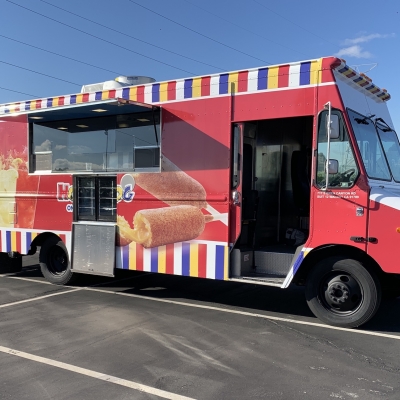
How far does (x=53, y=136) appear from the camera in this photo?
7797 millimetres

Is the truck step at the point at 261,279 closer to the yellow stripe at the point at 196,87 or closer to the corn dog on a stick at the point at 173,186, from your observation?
the corn dog on a stick at the point at 173,186

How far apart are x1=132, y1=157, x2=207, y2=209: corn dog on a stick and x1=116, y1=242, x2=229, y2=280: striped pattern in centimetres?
63

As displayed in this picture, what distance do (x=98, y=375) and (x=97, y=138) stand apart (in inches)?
167

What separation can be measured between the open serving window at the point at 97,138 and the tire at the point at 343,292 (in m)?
2.86

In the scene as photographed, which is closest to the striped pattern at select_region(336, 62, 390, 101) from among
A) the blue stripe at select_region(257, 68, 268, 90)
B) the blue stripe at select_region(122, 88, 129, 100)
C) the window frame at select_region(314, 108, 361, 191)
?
the window frame at select_region(314, 108, 361, 191)

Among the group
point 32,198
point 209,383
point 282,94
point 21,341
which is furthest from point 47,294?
point 282,94

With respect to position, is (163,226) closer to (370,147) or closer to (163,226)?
(163,226)

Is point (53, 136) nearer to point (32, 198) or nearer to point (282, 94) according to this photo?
point (32, 198)

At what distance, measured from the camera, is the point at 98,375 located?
13.4ft

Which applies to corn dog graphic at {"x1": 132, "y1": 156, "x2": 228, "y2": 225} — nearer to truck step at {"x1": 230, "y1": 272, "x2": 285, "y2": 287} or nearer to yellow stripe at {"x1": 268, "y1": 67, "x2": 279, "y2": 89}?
truck step at {"x1": 230, "y1": 272, "x2": 285, "y2": 287}

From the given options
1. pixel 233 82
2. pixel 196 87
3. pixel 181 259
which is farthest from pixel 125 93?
pixel 181 259

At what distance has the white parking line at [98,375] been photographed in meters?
3.70

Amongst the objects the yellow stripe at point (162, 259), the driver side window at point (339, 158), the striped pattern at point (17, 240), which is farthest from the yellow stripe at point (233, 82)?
the striped pattern at point (17, 240)

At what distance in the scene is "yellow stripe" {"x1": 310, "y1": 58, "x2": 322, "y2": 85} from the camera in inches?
214
